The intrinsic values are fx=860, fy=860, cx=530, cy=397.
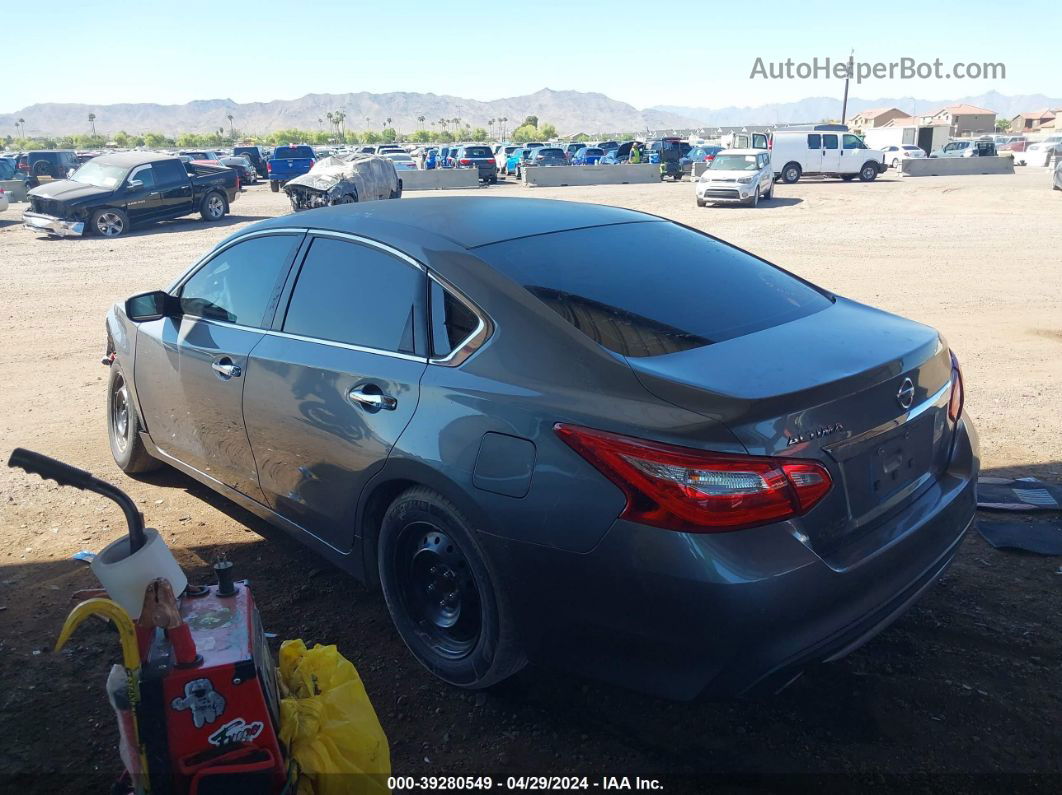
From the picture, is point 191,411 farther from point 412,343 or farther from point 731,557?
point 731,557

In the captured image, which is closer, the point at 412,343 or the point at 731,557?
the point at 731,557

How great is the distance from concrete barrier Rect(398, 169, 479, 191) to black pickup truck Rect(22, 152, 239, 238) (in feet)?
44.4

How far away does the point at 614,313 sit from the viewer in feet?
9.59

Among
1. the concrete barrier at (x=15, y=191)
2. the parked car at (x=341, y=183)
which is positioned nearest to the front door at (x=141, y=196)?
the parked car at (x=341, y=183)

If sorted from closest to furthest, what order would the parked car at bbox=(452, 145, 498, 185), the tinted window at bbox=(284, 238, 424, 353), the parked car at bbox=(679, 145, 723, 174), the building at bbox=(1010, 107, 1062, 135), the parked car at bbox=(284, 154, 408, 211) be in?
1. the tinted window at bbox=(284, 238, 424, 353)
2. the parked car at bbox=(284, 154, 408, 211)
3. the parked car at bbox=(452, 145, 498, 185)
4. the parked car at bbox=(679, 145, 723, 174)
5. the building at bbox=(1010, 107, 1062, 135)

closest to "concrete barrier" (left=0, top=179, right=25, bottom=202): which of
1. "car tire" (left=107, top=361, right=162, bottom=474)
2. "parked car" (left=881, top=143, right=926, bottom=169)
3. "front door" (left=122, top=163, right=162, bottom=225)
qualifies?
"front door" (left=122, top=163, right=162, bottom=225)

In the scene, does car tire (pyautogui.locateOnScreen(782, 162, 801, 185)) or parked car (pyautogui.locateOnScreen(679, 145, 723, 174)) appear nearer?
car tire (pyautogui.locateOnScreen(782, 162, 801, 185))

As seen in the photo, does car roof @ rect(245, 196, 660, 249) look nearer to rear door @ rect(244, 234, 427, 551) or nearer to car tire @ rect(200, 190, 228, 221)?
rear door @ rect(244, 234, 427, 551)

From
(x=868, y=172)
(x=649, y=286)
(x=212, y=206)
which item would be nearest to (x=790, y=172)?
(x=868, y=172)

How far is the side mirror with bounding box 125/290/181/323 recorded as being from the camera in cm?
426

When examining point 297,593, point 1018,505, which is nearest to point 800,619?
point 297,593

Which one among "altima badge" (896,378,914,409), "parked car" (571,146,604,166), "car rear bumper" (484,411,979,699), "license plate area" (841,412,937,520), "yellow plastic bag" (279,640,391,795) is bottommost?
"yellow plastic bag" (279,640,391,795)

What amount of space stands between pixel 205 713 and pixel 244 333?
2.05 meters

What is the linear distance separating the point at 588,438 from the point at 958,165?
133 feet
